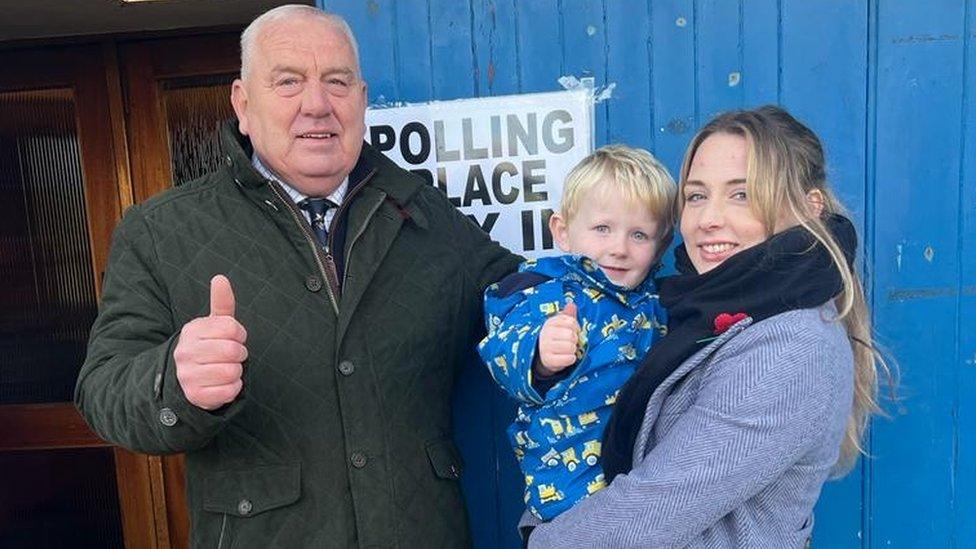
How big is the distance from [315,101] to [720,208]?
0.84 m

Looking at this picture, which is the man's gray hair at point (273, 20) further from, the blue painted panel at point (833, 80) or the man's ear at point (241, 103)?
the blue painted panel at point (833, 80)

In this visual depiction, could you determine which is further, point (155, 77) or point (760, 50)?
→ point (155, 77)

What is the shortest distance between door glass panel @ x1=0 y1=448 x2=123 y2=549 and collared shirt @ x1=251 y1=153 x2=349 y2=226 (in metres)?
2.41

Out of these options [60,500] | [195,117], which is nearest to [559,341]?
[195,117]

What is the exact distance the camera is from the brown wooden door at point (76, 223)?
10.1 feet

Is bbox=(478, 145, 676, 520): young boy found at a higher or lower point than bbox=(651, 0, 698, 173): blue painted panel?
lower

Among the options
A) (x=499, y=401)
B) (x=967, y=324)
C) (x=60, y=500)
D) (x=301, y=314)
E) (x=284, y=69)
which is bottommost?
(x=60, y=500)

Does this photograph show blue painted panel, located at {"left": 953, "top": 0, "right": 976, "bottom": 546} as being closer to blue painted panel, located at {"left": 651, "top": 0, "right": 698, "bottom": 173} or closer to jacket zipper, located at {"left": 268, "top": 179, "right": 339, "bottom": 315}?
blue painted panel, located at {"left": 651, "top": 0, "right": 698, "bottom": 173}

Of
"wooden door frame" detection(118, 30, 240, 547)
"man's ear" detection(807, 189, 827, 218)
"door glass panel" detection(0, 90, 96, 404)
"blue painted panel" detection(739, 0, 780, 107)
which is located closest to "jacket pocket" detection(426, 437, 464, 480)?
"man's ear" detection(807, 189, 827, 218)

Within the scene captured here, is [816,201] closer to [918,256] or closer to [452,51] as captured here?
[918,256]

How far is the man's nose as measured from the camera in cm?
149

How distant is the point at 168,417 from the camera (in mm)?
1177

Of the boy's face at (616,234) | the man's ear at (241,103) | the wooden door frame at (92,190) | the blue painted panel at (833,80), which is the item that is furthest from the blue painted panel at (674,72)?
the wooden door frame at (92,190)

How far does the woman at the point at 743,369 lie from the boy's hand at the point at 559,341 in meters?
0.13
